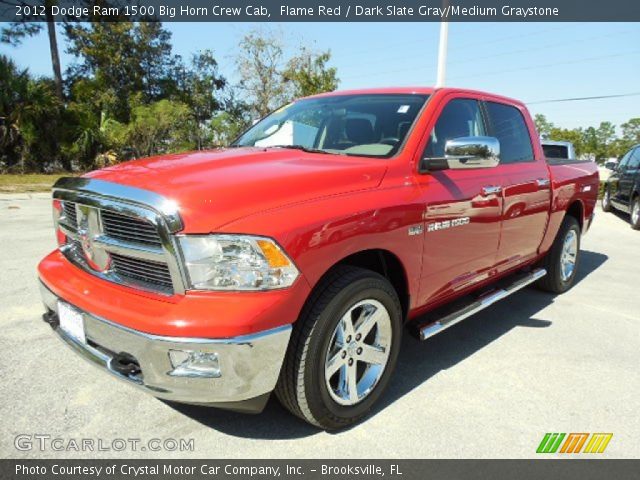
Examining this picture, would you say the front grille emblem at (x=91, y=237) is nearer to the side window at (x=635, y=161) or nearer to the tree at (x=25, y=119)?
the side window at (x=635, y=161)

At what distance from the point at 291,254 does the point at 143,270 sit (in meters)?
0.71

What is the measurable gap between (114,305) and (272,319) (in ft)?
2.46

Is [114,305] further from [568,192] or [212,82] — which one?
[212,82]

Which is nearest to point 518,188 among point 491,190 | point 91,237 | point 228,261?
point 491,190

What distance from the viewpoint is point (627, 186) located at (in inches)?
414

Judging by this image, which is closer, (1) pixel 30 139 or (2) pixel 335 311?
(2) pixel 335 311

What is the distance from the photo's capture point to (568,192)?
4754 mm

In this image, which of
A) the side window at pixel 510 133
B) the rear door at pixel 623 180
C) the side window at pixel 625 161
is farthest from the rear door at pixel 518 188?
the side window at pixel 625 161

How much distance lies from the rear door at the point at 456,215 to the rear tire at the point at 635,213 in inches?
316

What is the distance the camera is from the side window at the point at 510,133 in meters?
3.93

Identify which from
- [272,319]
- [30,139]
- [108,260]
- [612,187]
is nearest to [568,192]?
[272,319]

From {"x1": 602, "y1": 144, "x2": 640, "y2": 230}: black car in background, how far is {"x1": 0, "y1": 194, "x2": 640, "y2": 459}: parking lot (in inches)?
272

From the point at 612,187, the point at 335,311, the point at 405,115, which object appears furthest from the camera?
the point at 612,187

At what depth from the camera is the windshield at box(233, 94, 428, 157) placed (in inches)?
122
